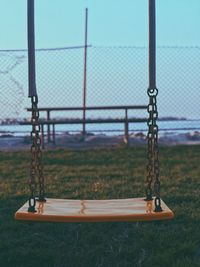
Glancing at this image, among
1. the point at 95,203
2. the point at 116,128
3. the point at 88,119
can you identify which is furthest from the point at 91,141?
the point at 95,203

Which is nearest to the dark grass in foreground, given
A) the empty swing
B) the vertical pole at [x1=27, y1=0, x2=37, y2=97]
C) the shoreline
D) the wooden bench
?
the empty swing

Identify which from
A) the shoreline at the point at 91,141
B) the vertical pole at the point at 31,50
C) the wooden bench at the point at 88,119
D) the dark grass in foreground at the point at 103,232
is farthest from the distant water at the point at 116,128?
the vertical pole at the point at 31,50

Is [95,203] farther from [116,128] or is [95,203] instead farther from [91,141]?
[116,128]

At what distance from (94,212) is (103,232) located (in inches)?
24.6

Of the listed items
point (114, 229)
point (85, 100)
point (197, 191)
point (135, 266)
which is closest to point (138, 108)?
point (85, 100)

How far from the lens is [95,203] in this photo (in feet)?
11.8

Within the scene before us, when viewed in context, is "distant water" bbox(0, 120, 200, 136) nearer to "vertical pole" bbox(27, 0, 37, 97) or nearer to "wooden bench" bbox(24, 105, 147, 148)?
"wooden bench" bbox(24, 105, 147, 148)

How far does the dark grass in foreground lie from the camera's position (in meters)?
3.37

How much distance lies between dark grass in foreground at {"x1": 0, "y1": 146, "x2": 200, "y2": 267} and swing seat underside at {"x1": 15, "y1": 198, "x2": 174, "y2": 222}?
0.84 ft

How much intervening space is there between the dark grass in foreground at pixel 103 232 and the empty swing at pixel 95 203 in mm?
254

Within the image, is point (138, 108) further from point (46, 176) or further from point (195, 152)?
point (46, 176)

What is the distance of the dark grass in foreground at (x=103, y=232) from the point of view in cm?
337

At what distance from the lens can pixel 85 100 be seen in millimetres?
8617

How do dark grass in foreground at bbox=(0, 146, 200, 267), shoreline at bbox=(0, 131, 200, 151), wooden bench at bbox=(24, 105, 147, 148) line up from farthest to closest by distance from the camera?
shoreline at bbox=(0, 131, 200, 151) < wooden bench at bbox=(24, 105, 147, 148) < dark grass in foreground at bbox=(0, 146, 200, 267)
